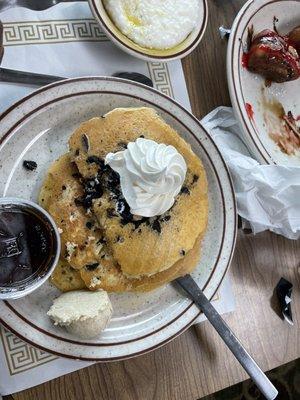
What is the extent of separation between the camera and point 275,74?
1647mm

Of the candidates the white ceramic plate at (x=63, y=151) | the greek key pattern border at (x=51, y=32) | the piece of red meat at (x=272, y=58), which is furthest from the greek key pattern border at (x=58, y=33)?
the piece of red meat at (x=272, y=58)

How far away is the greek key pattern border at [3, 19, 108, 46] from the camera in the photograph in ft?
4.43

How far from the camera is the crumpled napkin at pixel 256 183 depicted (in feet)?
5.05

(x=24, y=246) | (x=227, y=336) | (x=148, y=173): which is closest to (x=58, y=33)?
(x=148, y=173)

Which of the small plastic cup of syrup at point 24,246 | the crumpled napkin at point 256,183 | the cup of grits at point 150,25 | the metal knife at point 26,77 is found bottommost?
the crumpled napkin at point 256,183

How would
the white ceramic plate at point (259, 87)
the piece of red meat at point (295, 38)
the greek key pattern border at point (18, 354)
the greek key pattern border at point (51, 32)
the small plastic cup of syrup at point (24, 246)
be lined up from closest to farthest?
the small plastic cup of syrup at point (24, 246) → the greek key pattern border at point (18, 354) → the greek key pattern border at point (51, 32) → the white ceramic plate at point (259, 87) → the piece of red meat at point (295, 38)

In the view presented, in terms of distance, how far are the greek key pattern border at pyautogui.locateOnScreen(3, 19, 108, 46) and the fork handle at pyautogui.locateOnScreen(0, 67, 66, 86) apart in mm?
81

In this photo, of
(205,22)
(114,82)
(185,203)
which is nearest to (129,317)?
(185,203)

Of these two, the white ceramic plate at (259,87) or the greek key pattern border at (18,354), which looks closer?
the greek key pattern border at (18,354)

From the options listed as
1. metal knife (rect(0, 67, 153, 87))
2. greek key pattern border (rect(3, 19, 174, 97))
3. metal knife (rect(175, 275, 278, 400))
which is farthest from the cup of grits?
metal knife (rect(175, 275, 278, 400))

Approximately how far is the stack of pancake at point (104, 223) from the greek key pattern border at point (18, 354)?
0.16 m

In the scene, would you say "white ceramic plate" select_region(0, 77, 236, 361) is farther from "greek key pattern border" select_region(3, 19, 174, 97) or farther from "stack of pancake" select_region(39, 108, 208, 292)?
"greek key pattern border" select_region(3, 19, 174, 97)

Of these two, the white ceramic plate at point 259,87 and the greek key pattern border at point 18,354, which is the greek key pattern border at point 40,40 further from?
the white ceramic plate at point 259,87

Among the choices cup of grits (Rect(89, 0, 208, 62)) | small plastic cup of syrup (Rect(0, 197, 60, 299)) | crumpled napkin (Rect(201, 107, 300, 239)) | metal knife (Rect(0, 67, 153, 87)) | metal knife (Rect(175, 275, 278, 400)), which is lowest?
metal knife (Rect(175, 275, 278, 400))
